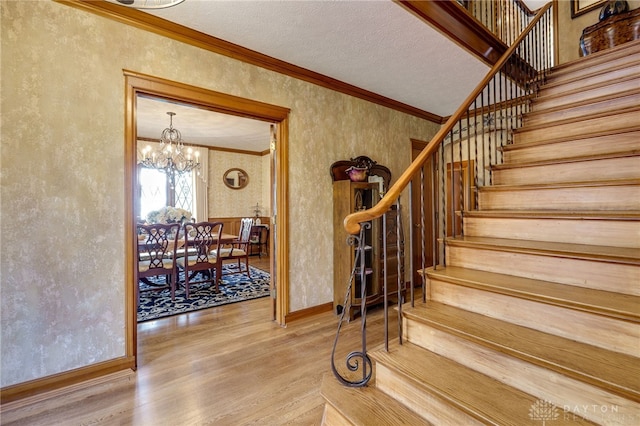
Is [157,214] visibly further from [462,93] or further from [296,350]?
[462,93]

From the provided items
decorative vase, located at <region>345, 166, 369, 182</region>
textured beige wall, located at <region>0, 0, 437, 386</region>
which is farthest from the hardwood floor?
decorative vase, located at <region>345, 166, 369, 182</region>

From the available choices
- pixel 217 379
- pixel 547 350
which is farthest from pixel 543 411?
pixel 217 379

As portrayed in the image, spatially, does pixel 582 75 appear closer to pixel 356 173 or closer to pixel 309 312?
pixel 356 173

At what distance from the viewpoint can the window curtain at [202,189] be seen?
694 centimetres

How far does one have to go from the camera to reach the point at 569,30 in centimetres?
473

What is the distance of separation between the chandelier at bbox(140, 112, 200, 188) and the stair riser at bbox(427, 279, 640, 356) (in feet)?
17.4

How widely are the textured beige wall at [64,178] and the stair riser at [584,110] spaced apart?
329cm

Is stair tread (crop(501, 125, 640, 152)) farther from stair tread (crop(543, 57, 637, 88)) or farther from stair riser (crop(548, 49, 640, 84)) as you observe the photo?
stair riser (crop(548, 49, 640, 84))

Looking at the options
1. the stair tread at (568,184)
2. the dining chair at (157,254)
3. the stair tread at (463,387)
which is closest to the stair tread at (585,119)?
the stair tread at (568,184)

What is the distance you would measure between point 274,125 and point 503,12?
11.5ft

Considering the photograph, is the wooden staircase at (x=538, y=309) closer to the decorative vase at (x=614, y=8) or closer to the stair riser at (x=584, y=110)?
the stair riser at (x=584, y=110)

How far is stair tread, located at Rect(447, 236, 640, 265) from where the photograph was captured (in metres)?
1.44

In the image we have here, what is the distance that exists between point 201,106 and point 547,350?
2899mm

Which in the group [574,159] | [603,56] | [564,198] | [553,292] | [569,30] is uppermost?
[569,30]
